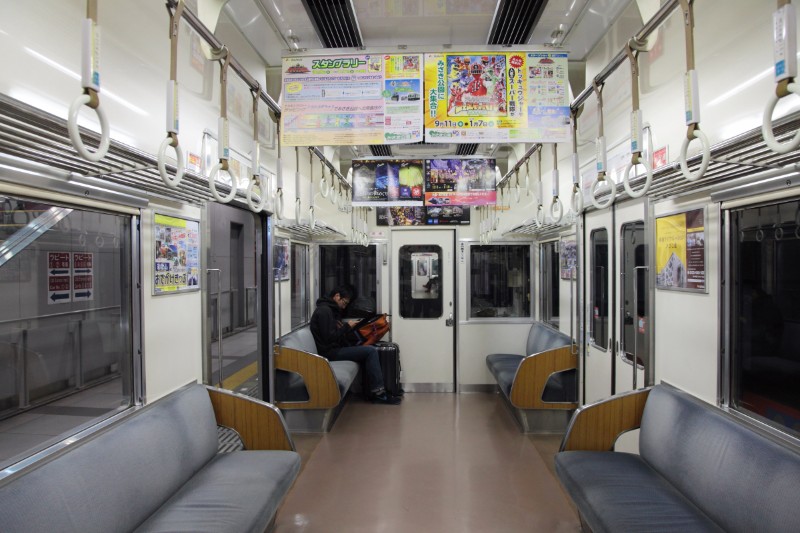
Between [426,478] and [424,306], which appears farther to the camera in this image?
[424,306]

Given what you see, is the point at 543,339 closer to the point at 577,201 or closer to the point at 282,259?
the point at 577,201

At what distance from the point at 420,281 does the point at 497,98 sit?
146 inches

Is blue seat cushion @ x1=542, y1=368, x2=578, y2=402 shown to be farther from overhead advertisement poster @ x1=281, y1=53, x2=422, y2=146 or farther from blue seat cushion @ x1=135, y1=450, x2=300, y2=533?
overhead advertisement poster @ x1=281, y1=53, x2=422, y2=146

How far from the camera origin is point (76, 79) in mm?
1800

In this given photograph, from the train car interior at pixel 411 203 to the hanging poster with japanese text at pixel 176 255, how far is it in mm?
21

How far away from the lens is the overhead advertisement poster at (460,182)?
15.9 feet

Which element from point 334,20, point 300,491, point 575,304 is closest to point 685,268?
point 575,304

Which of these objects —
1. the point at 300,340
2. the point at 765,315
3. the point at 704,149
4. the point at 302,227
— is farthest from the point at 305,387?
the point at 704,149

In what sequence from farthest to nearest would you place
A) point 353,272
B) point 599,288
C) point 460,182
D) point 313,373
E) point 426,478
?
point 353,272
point 460,182
point 313,373
point 599,288
point 426,478

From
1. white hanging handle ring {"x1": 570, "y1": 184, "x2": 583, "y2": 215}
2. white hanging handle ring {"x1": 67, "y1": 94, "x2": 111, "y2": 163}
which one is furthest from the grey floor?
white hanging handle ring {"x1": 67, "y1": 94, "x2": 111, "y2": 163}

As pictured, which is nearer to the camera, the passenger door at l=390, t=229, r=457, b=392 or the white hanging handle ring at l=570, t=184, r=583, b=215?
the white hanging handle ring at l=570, t=184, r=583, b=215

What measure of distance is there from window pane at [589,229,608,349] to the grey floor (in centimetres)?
123

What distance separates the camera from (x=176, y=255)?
269cm

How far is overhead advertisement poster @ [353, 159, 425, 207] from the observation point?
4934mm
